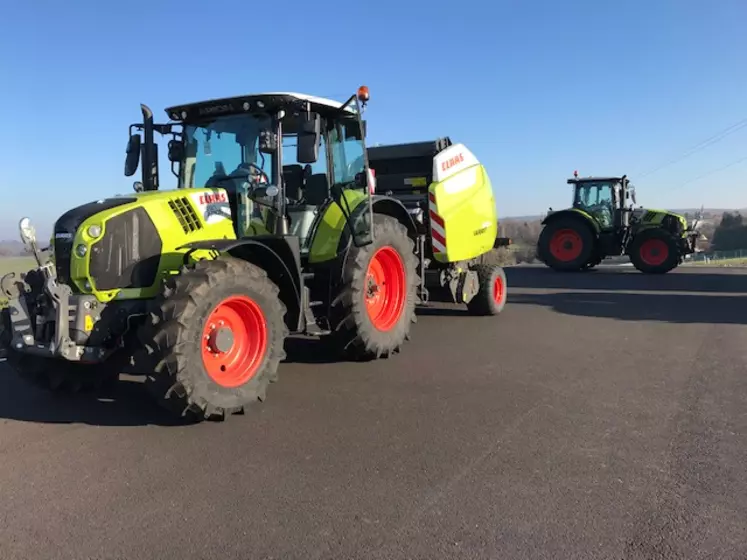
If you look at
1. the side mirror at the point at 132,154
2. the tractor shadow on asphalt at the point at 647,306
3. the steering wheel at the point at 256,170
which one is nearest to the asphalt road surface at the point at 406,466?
the steering wheel at the point at 256,170

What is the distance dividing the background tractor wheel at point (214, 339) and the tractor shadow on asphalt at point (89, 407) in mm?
382

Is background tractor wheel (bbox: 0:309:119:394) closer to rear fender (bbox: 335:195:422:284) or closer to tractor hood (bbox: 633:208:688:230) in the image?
rear fender (bbox: 335:195:422:284)

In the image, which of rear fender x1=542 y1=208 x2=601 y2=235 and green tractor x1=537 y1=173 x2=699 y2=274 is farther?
rear fender x1=542 y1=208 x2=601 y2=235

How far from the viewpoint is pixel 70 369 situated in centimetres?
505

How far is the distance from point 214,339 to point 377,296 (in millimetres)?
2576

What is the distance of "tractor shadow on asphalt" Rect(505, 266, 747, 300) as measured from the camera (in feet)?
44.4

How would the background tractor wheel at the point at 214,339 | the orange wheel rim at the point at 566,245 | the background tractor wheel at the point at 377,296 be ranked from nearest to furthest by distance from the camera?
the background tractor wheel at the point at 214,339 → the background tractor wheel at the point at 377,296 → the orange wheel rim at the point at 566,245

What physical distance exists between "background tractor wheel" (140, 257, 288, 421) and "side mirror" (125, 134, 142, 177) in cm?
212

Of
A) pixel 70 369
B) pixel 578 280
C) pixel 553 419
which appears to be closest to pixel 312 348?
pixel 70 369

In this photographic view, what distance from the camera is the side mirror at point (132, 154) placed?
6059 mm

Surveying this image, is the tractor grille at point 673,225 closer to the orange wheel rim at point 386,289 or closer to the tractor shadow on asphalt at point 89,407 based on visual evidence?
the orange wheel rim at point 386,289

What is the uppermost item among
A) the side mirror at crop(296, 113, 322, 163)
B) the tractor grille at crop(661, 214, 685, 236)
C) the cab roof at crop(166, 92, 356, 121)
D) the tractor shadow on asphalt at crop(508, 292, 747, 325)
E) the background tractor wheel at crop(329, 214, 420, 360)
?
the cab roof at crop(166, 92, 356, 121)

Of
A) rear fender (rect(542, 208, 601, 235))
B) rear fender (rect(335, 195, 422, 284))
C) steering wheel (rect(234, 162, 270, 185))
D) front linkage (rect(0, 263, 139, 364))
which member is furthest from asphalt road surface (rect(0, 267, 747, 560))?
rear fender (rect(542, 208, 601, 235))

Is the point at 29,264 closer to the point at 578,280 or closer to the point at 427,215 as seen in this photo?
the point at 427,215
